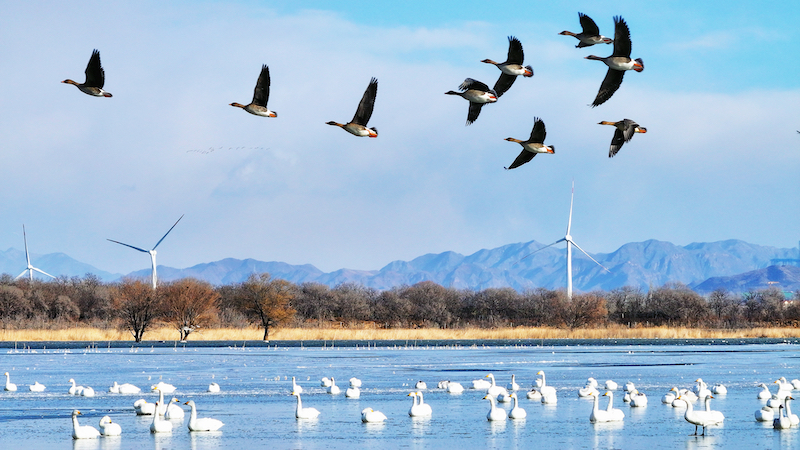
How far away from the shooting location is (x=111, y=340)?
214 feet

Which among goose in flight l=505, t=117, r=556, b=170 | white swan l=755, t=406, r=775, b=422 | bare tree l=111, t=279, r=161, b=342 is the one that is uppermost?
goose in flight l=505, t=117, r=556, b=170

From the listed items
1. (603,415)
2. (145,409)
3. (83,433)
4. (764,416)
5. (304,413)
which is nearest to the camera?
(83,433)

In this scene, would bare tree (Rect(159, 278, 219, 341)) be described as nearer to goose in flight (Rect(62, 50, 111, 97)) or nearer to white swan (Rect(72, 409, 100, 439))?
white swan (Rect(72, 409, 100, 439))

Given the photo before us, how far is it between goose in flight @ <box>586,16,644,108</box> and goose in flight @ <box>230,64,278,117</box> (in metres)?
5.55

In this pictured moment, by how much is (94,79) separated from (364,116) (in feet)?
15.7

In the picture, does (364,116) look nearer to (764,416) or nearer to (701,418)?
(701,418)

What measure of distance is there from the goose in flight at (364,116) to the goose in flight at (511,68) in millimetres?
2171

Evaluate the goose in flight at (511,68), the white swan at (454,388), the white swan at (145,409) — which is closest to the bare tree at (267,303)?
the white swan at (454,388)

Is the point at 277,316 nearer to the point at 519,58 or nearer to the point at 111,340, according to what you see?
the point at 111,340

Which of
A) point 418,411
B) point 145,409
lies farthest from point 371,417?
point 145,409

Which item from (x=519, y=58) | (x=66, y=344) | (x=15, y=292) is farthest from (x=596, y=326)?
(x=519, y=58)

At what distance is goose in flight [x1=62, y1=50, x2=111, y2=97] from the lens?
61.5 feet

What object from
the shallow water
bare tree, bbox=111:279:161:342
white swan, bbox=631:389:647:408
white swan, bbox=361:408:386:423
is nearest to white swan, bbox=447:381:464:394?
the shallow water

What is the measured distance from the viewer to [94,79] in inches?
750
